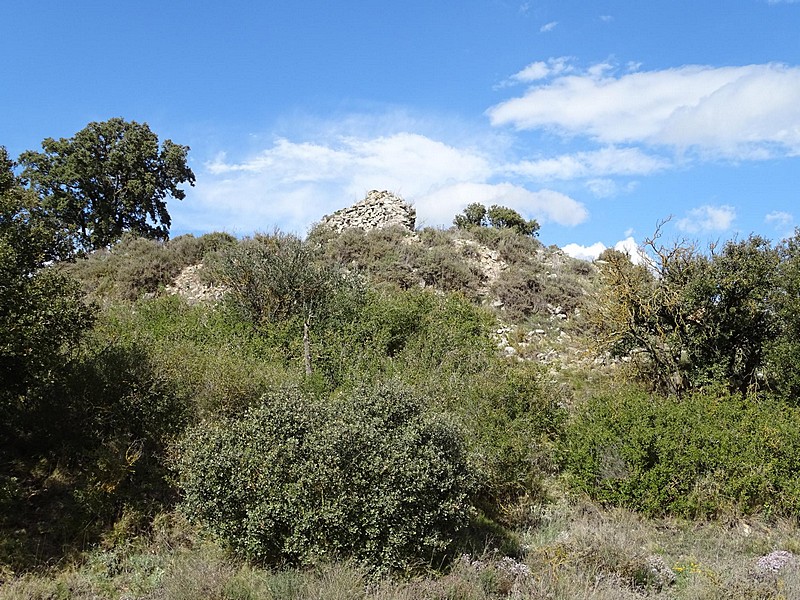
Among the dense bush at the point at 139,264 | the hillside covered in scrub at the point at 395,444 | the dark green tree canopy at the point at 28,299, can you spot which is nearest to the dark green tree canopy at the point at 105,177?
the dense bush at the point at 139,264

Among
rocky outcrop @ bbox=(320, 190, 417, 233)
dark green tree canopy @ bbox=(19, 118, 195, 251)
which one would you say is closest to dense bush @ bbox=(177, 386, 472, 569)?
rocky outcrop @ bbox=(320, 190, 417, 233)

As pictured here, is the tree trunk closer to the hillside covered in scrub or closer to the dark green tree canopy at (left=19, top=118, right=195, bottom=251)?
the hillside covered in scrub

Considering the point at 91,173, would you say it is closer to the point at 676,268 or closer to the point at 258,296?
the point at 258,296

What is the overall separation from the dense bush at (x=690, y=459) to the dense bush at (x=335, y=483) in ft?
9.78

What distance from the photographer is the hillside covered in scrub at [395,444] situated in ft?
20.7

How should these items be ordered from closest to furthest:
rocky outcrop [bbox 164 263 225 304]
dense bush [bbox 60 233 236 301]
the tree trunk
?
the tree trunk → rocky outcrop [bbox 164 263 225 304] → dense bush [bbox 60 233 236 301]

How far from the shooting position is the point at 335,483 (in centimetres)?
634

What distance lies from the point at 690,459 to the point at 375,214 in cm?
2018

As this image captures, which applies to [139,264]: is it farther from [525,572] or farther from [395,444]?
[525,572]

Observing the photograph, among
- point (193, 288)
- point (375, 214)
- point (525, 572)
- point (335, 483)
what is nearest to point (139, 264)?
point (193, 288)

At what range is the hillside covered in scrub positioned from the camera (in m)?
6.30

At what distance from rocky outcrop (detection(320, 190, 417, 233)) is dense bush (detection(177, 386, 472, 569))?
19.1 meters

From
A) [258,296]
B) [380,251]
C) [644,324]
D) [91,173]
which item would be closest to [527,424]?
[644,324]

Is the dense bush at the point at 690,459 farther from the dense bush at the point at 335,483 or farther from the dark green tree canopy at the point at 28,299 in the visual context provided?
the dark green tree canopy at the point at 28,299
